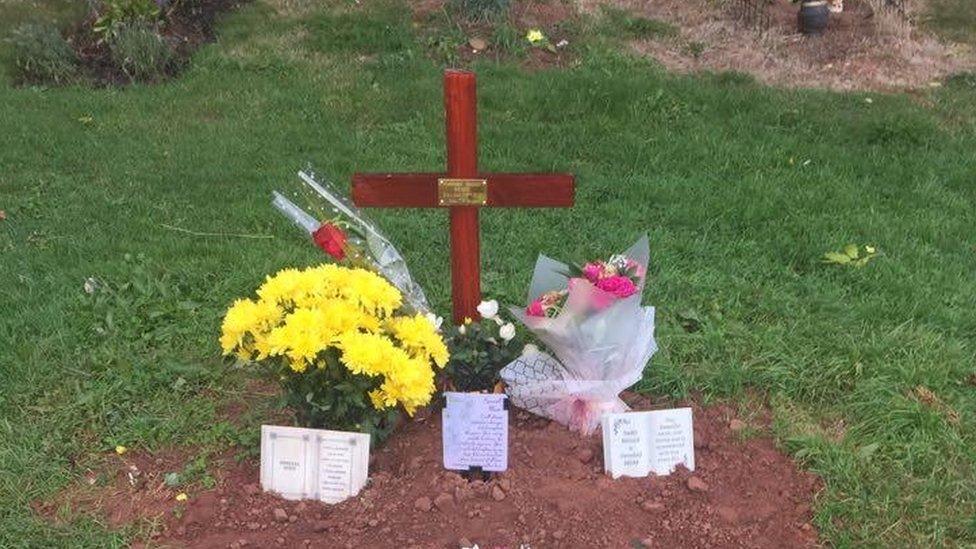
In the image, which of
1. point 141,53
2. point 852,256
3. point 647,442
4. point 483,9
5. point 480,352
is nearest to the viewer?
point 647,442

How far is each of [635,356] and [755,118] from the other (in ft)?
10.6

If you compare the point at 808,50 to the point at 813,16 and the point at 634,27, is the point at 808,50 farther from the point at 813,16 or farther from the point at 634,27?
the point at 634,27

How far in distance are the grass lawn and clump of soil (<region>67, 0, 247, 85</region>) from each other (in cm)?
20

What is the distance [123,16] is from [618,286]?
5.32 meters

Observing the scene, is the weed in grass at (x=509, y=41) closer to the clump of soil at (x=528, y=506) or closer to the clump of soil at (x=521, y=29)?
the clump of soil at (x=521, y=29)

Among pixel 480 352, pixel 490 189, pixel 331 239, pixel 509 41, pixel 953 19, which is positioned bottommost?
pixel 953 19

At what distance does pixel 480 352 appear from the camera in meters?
3.01

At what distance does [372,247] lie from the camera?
3.20 m

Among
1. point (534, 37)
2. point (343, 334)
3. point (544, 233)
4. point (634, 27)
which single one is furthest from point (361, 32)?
point (343, 334)

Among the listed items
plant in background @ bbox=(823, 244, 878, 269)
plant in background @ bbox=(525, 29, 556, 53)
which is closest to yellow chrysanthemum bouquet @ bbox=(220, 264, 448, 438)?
plant in background @ bbox=(823, 244, 878, 269)

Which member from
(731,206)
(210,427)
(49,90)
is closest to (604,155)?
(731,206)

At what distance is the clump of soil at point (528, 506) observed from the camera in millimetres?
2658

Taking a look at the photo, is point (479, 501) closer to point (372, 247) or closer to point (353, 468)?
point (353, 468)

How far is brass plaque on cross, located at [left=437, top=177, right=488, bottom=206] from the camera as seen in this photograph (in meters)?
2.93
